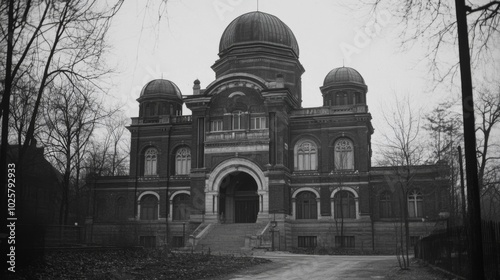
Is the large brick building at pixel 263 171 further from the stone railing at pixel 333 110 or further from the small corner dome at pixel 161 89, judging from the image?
the small corner dome at pixel 161 89

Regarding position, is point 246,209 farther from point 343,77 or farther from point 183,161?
point 343,77

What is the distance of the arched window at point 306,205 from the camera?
151ft

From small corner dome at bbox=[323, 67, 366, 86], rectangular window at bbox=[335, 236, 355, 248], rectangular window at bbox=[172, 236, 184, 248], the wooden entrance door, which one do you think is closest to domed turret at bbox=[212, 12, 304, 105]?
small corner dome at bbox=[323, 67, 366, 86]

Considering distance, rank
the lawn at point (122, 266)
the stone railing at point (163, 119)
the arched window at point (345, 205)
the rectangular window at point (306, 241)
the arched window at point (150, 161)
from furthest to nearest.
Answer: the arched window at point (150, 161) < the stone railing at point (163, 119) < the arched window at point (345, 205) < the rectangular window at point (306, 241) < the lawn at point (122, 266)

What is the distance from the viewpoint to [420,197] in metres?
44.6

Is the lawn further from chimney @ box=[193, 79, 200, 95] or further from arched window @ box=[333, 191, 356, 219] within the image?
chimney @ box=[193, 79, 200, 95]

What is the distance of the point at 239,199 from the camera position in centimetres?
4853

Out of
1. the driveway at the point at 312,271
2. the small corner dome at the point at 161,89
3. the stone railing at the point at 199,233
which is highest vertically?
the small corner dome at the point at 161,89

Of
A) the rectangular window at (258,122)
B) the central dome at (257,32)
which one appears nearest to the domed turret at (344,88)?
the central dome at (257,32)

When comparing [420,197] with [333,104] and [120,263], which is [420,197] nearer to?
[333,104]

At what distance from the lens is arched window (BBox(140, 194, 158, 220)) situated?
1986 inches

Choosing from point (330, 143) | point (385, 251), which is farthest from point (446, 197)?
point (330, 143)

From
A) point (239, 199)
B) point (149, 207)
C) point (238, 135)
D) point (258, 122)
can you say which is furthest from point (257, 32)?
point (149, 207)

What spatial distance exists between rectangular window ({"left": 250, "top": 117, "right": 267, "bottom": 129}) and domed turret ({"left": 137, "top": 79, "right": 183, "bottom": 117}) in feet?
40.0
